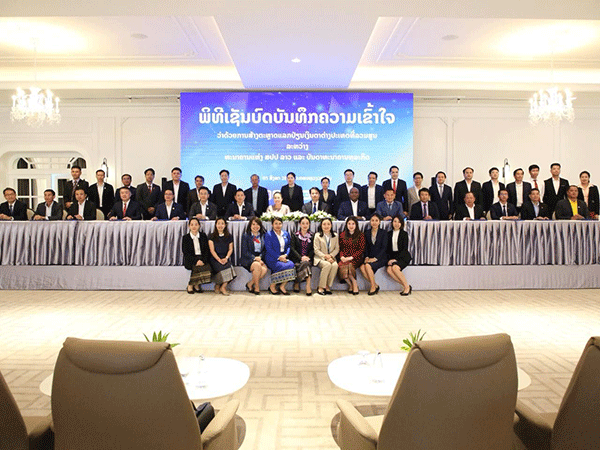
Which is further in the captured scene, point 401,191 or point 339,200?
point 401,191

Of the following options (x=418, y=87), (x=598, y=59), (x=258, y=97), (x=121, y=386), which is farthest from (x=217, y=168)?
(x=121, y=386)

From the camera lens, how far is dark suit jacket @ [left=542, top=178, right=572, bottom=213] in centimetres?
828

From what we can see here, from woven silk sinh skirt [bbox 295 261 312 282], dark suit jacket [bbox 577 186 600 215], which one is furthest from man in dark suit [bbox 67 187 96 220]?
dark suit jacket [bbox 577 186 600 215]

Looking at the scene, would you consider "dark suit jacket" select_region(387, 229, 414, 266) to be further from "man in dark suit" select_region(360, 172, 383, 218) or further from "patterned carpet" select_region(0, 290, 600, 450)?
"man in dark suit" select_region(360, 172, 383, 218)

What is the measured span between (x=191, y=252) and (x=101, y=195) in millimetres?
3210

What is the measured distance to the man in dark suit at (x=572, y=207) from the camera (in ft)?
24.7

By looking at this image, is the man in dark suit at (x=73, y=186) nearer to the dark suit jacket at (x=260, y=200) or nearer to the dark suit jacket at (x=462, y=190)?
the dark suit jacket at (x=260, y=200)

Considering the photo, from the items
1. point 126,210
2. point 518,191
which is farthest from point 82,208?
point 518,191

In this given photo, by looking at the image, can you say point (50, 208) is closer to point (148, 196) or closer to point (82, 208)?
point (82, 208)

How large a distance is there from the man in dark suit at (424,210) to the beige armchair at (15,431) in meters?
6.65

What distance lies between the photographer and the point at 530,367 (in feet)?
11.4

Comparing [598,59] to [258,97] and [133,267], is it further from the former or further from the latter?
[133,267]

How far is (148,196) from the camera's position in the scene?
8805mm

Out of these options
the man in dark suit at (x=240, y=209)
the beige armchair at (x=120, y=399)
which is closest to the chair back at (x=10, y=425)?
the beige armchair at (x=120, y=399)
